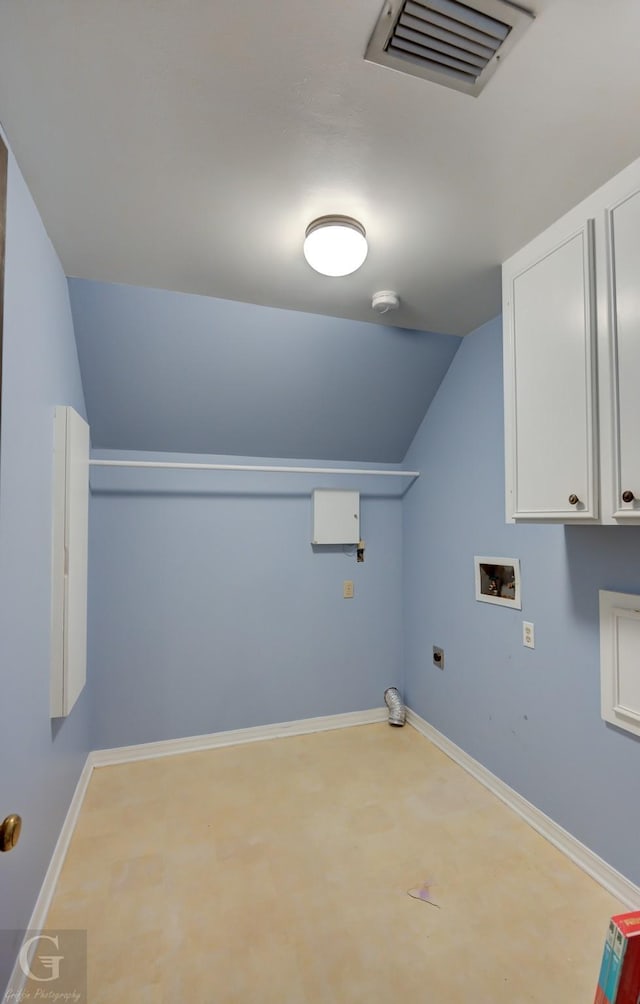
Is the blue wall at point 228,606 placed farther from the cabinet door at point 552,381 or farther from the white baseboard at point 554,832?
the cabinet door at point 552,381

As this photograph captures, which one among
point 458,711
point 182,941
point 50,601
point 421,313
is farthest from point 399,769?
point 421,313

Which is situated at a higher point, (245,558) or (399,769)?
(245,558)

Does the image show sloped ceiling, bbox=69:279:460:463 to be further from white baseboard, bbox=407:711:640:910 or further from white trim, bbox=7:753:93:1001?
white baseboard, bbox=407:711:640:910

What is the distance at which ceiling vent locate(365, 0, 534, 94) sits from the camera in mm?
927

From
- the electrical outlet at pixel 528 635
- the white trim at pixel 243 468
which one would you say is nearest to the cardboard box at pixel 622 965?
the electrical outlet at pixel 528 635

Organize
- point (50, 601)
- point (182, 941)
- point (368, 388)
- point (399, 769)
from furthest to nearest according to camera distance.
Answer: point (368, 388) → point (399, 769) → point (50, 601) → point (182, 941)

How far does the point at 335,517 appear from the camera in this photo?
10.1 ft

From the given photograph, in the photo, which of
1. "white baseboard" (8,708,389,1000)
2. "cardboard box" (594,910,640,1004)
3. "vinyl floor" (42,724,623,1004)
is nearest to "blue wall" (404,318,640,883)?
"vinyl floor" (42,724,623,1004)

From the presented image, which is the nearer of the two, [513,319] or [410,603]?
[513,319]

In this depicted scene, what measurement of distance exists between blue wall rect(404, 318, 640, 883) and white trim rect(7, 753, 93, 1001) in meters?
1.98

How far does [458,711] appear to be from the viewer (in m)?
2.66

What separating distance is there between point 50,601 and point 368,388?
1.99 m

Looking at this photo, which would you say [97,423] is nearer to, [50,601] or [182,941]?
[50,601]

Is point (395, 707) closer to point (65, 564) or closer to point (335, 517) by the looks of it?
point (335, 517)
